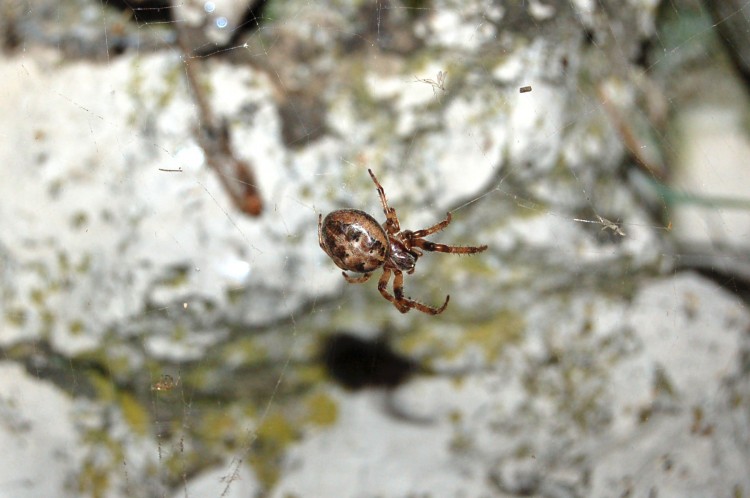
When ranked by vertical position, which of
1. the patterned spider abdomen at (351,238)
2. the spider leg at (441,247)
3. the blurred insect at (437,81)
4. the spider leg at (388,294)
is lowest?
the spider leg at (388,294)

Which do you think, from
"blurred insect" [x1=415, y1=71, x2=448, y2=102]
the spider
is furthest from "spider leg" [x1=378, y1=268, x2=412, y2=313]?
"blurred insect" [x1=415, y1=71, x2=448, y2=102]

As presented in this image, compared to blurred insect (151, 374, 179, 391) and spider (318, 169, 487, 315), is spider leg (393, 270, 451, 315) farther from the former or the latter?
blurred insect (151, 374, 179, 391)

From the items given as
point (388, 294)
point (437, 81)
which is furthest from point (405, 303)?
point (437, 81)

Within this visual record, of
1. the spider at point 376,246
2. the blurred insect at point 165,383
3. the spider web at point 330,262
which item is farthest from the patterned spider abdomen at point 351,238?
the blurred insect at point 165,383

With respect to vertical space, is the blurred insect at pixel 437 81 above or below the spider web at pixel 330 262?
above

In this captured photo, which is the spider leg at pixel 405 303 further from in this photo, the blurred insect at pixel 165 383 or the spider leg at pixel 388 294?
the blurred insect at pixel 165 383

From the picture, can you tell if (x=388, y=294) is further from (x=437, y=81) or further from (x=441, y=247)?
(x=437, y=81)

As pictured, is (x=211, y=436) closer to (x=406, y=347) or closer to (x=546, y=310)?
(x=406, y=347)
